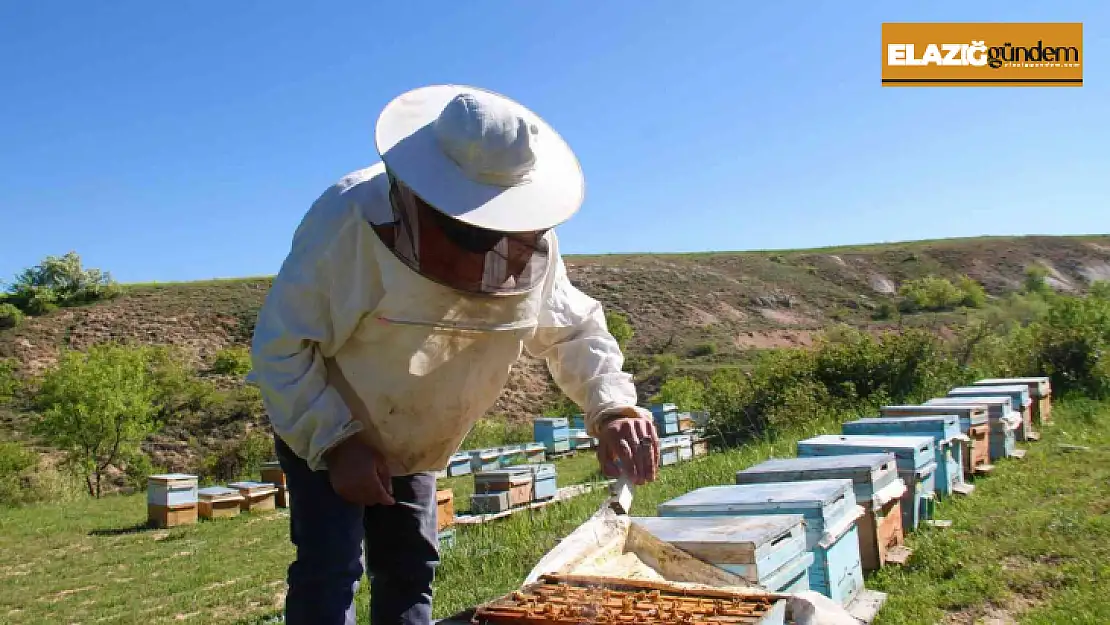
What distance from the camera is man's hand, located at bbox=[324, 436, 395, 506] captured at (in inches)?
65.7

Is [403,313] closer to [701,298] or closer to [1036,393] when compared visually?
[1036,393]

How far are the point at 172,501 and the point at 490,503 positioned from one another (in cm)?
422

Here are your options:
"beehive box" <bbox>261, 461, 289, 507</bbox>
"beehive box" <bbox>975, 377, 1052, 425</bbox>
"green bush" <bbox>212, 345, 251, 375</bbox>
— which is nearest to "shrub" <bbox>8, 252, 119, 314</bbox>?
"green bush" <bbox>212, 345, 251, 375</bbox>

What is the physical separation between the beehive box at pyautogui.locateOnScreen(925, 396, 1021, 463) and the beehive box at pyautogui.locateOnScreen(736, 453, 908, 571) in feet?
9.07

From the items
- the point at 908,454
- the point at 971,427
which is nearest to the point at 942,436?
the point at 908,454

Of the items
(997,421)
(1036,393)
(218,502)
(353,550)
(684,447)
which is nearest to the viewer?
(353,550)

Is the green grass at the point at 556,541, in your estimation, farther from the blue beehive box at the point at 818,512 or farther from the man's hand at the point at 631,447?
the man's hand at the point at 631,447

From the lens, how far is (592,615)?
5.10 feet

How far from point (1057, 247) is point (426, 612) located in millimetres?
61146

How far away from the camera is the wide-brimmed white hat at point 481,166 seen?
1604 millimetres

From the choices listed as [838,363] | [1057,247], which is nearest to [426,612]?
[838,363]

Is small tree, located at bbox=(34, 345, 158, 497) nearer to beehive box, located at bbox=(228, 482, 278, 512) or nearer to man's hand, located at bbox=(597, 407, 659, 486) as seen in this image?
beehive box, located at bbox=(228, 482, 278, 512)

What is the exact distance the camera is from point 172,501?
964cm

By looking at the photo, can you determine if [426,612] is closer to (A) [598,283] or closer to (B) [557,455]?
(B) [557,455]
